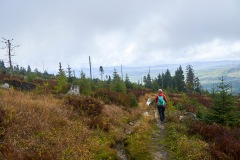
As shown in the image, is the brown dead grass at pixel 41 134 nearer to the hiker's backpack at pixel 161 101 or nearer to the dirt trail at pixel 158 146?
the dirt trail at pixel 158 146

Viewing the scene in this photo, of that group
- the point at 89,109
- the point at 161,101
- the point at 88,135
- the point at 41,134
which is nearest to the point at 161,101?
the point at 161,101

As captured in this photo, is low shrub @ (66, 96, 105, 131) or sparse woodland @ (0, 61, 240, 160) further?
low shrub @ (66, 96, 105, 131)

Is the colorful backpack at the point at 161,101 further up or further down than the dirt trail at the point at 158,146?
further up

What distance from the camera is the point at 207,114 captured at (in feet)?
41.6

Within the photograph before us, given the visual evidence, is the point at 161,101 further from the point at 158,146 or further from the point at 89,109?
the point at 158,146

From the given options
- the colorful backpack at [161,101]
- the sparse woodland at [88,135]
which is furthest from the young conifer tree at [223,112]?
the colorful backpack at [161,101]

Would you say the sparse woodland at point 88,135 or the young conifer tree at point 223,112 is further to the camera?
the young conifer tree at point 223,112

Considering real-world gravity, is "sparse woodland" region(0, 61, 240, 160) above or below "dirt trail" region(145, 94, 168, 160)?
above

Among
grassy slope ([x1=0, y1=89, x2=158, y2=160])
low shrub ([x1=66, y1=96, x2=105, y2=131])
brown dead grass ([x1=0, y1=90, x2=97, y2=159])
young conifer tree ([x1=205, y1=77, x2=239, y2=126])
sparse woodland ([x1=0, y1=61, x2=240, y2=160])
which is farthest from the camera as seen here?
young conifer tree ([x1=205, y1=77, x2=239, y2=126])

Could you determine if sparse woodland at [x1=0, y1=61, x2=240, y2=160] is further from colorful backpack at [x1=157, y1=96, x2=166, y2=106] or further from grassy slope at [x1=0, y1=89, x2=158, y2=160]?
colorful backpack at [x1=157, y1=96, x2=166, y2=106]

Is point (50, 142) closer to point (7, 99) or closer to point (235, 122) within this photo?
point (7, 99)

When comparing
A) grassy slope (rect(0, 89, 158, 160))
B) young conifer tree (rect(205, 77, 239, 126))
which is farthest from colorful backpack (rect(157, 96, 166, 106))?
grassy slope (rect(0, 89, 158, 160))

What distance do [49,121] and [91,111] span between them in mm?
3372

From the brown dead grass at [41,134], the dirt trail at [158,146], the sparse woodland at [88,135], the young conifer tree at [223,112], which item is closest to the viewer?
the brown dead grass at [41,134]
